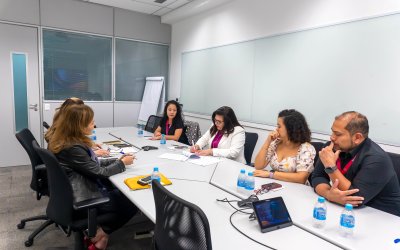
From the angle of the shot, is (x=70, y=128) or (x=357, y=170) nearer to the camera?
(x=357, y=170)

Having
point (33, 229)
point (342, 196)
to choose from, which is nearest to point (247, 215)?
point (342, 196)

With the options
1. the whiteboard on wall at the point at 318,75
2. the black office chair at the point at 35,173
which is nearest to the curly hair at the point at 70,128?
the black office chair at the point at 35,173

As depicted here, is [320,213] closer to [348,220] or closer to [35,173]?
[348,220]

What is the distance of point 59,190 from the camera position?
173cm

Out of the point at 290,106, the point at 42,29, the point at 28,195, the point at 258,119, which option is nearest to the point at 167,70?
the point at 42,29

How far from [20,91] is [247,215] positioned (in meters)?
4.69

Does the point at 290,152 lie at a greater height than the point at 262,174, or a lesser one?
greater

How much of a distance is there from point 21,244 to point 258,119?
3.08 metres

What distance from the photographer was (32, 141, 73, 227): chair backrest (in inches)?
65.4

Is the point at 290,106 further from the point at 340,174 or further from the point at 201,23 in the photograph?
the point at 201,23

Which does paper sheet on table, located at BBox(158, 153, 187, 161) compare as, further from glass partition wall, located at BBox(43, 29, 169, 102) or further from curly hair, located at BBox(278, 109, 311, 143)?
glass partition wall, located at BBox(43, 29, 169, 102)

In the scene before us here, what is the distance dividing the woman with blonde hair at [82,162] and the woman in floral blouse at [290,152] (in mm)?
1101

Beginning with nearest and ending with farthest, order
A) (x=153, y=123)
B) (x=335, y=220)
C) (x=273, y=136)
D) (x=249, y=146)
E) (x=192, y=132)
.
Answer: (x=335, y=220)
(x=273, y=136)
(x=249, y=146)
(x=192, y=132)
(x=153, y=123)

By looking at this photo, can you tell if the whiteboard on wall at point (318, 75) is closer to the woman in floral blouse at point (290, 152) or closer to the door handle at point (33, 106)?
the woman in floral blouse at point (290, 152)
